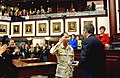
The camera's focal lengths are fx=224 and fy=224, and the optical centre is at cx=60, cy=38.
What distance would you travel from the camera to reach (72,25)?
15.4 metres

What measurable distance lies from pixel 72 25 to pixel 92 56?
1146 centimetres

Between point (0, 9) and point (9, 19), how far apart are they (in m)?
2.28

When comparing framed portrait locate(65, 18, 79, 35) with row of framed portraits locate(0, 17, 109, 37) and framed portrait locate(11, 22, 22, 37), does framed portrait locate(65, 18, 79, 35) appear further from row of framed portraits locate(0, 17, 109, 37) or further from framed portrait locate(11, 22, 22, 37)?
framed portrait locate(11, 22, 22, 37)

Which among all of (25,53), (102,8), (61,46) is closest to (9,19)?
(25,53)

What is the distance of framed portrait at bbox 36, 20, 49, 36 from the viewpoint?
16.4 metres

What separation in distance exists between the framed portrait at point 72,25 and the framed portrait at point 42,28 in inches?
63.9

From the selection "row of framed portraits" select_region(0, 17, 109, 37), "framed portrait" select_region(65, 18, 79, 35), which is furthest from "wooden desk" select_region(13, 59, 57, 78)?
"framed portrait" select_region(65, 18, 79, 35)

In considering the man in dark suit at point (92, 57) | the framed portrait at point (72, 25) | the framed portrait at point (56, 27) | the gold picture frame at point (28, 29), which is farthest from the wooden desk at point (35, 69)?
the gold picture frame at point (28, 29)

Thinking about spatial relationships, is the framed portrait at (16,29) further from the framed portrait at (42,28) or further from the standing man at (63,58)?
the standing man at (63,58)

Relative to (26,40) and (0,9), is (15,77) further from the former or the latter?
(0,9)

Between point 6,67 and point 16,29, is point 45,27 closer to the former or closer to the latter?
point 16,29

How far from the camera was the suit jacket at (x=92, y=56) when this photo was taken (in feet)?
13.1

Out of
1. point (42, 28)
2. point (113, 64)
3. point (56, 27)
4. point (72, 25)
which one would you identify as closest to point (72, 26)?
point (72, 25)

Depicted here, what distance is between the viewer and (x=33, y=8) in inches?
775
